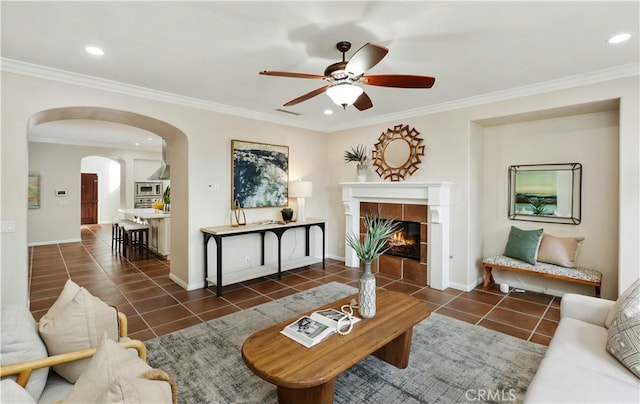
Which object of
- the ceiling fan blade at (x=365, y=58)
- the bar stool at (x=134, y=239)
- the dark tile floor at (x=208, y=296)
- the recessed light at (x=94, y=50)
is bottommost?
the dark tile floor at (x=208, y=296)

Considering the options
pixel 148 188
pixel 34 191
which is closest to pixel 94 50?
pixel 34 191

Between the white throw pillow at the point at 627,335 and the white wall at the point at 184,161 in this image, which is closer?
the white throw pillow at the point at 627,335

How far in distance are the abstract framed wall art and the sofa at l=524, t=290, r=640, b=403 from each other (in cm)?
982

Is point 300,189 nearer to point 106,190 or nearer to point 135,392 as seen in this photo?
point 135,392

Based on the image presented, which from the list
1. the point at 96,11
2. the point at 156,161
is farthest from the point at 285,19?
the point at 156,161

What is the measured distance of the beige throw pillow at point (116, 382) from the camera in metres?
0.96

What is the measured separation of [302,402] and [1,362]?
1.47 metres

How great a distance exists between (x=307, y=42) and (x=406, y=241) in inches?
138

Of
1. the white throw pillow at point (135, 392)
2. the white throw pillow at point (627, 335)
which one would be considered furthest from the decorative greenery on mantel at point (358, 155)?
the white throw pillow at point (135, 392)

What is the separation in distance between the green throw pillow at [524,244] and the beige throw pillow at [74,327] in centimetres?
450

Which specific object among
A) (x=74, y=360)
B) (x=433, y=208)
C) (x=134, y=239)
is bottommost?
(x=134, y=239)

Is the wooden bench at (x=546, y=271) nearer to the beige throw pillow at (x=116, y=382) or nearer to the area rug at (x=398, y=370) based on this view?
A: the area rug at (x=398, y=370)

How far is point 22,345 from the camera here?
144cm

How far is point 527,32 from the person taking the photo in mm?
2445
